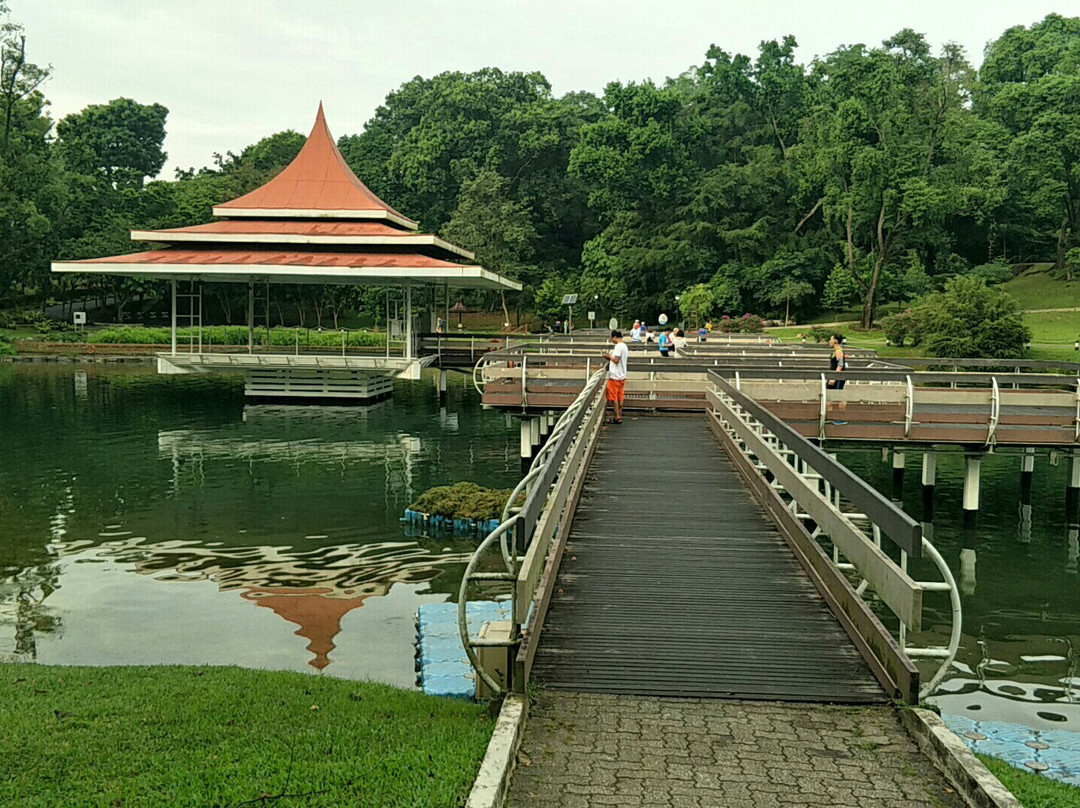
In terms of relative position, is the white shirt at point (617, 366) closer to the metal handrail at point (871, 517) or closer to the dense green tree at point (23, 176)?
the metal handrail at point (871, 517)

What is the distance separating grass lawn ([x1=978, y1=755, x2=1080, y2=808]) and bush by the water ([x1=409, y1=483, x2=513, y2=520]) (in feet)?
41.3

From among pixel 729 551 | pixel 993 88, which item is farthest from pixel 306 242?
pixel 993 88

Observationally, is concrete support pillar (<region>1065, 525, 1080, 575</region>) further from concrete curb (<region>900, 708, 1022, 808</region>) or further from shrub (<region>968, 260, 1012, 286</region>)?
shrub (<region>968, 260, 1012, 286</region>)

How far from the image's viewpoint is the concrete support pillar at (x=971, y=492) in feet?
66.1

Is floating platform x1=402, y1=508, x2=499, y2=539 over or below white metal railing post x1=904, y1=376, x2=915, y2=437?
below

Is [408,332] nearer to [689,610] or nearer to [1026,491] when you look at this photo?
[1026,491]

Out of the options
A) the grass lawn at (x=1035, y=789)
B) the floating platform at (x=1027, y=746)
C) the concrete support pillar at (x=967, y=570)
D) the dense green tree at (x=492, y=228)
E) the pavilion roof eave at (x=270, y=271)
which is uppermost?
the dense green tree at (x=492, y=228)

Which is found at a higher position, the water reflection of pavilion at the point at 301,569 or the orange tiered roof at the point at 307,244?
the orange tiered roof at the point at 307,244

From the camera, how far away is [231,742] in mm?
7023

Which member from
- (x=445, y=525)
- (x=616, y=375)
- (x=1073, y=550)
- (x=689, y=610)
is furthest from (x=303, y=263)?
(x=689, y=610)

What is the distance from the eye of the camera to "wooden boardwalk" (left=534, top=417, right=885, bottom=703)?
6695mm

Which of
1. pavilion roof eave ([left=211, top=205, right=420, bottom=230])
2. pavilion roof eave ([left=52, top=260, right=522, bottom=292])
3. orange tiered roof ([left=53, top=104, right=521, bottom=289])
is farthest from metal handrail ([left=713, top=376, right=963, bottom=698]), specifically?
pavilion roof eave ([left=211, top=205, right=420, bottom=230])

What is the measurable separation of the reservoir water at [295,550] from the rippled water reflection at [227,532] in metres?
0.05

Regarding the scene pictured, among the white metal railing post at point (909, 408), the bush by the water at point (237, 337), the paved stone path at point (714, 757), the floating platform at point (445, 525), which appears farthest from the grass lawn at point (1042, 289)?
the paved stone path at point (714, 757)
